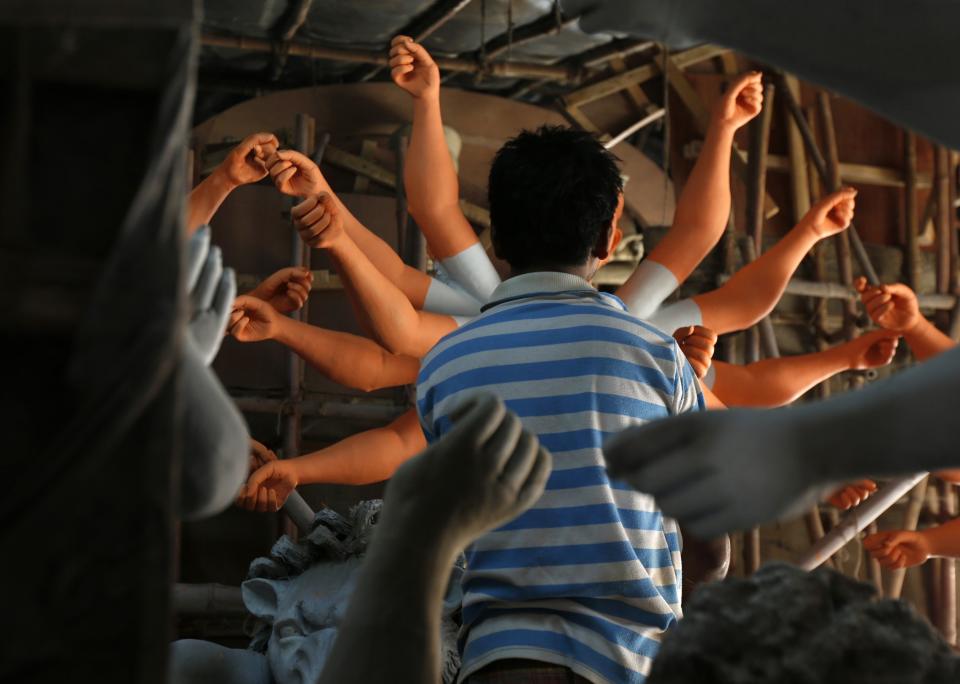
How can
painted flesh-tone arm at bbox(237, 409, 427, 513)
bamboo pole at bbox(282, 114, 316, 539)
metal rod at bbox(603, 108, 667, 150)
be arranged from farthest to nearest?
1. metal rod at bbox(603, 108, 667, 150)
2. bamboo pole at bbox(282, 114, 316, 539)
3. painted flesh-tone arm at bbox(237, 409, 427, 513)

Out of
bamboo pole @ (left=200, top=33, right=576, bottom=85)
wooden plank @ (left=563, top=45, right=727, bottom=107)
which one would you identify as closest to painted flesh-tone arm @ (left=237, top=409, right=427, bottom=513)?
bamboo pole @ (left=200, top=33, right=576, bottom=85)

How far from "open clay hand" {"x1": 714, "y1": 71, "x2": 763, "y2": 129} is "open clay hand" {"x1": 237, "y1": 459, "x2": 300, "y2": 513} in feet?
4.95

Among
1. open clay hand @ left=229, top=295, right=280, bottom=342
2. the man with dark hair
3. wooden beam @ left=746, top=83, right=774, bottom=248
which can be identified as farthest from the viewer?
wooden beam @ left=746, top=83, right=774, bottom=248

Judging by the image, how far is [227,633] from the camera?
4090 mm

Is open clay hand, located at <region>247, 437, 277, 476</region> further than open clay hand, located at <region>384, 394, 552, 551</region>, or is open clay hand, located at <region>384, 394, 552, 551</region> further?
open clay hand, located at <region>247, 437, 277, 476</region>

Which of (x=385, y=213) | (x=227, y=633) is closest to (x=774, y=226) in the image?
(x=385, y=213)

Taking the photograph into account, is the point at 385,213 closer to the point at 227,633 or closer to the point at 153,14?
the point at 227,633

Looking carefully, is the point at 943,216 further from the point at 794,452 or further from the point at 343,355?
the point at 794,452

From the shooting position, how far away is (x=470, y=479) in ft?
3.83

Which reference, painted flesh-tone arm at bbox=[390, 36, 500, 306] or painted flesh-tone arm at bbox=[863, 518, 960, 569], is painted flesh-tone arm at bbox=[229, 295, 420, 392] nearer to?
painted flesh-tone arm at bbox=[390, 36, 500, 306]

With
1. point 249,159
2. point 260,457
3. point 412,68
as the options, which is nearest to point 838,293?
point 412,68

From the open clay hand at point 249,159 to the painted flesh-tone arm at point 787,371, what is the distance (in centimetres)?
138

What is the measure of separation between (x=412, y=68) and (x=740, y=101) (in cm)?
91

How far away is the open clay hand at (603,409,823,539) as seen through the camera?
3.31 ft
